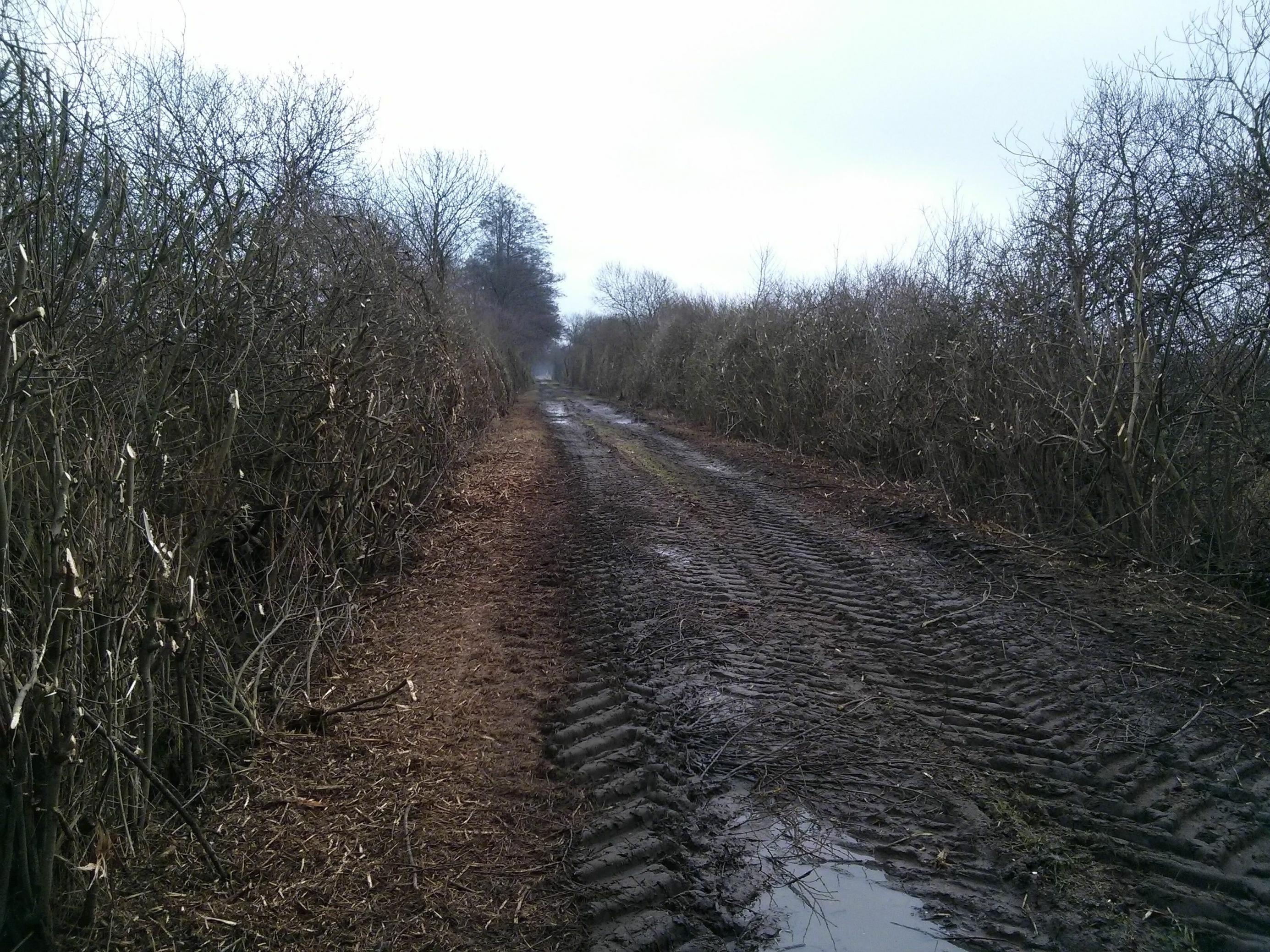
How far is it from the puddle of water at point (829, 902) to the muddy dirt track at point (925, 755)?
0.6 inches

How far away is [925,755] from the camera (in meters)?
3.69

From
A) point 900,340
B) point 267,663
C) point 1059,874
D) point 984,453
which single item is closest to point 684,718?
point 1059,874

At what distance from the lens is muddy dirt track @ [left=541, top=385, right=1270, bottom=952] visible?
9.07 ft

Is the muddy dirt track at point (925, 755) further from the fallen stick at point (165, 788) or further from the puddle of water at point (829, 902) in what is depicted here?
the fallen stick at point (165, 788)

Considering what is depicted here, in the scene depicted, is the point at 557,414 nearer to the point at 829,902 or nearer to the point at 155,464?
the point at 155,464

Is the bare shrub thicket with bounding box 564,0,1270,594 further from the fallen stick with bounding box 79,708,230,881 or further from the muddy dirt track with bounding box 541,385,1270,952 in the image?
the fallen stick with bounding box 79,708,230,881

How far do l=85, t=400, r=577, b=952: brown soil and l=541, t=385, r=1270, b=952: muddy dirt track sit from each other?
235mm

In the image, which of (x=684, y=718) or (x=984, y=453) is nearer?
(x=684, y=718)

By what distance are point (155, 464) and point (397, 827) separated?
6.50 ft

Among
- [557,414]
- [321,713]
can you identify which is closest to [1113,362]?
[321,713]

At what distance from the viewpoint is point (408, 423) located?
7531 millimetres

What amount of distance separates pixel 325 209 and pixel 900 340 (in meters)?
8.38

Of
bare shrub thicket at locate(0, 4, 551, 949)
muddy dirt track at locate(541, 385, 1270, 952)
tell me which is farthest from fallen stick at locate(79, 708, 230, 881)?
muddy dirt track at locate(541, 385, 1270, 952)

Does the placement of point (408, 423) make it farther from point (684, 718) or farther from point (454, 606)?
point (684, 718)
